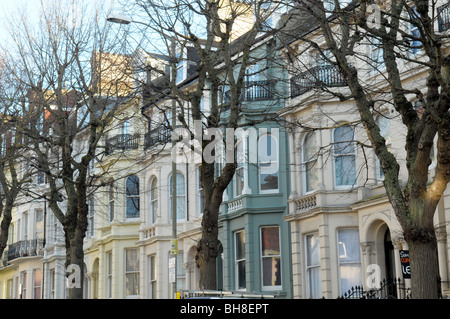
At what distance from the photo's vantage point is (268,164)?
1081 inches

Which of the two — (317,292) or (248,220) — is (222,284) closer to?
(248,220)

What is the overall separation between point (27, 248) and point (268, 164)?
26.3m

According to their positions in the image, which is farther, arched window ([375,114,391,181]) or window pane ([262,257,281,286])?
window pane ([262,257,281,286])

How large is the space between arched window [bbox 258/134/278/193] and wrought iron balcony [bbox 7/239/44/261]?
79.3 feet

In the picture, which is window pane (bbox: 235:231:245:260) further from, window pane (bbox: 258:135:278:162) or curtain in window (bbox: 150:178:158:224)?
curtain in window (bbox: 150:178:158:224)

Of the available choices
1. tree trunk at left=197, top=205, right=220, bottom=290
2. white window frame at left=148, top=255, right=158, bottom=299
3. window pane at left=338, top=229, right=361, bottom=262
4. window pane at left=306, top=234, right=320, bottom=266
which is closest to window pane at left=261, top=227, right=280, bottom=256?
window pane at left=306, top=234, right=320, bottom=266

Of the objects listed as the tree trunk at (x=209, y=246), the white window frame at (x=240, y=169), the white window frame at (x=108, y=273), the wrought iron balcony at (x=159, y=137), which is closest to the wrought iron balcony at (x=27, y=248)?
the white window frame at (x=108, y=273)

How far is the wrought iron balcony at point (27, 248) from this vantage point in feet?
155

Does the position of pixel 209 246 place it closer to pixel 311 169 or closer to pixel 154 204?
pixel 311 169

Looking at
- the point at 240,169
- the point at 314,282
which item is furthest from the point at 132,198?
the point at 314,282

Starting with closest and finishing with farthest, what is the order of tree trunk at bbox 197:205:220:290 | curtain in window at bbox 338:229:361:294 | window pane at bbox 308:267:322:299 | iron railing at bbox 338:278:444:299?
tree trunk at bbox 197:205:220:290
iron railing at bbox 338:278:444:299
curtain in window at bbox 338:229:361:294
window pane at bbox 308:267:322:299

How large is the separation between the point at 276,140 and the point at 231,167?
1075 cm

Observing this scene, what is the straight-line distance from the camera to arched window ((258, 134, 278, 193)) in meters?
27.4

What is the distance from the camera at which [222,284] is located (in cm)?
2953
